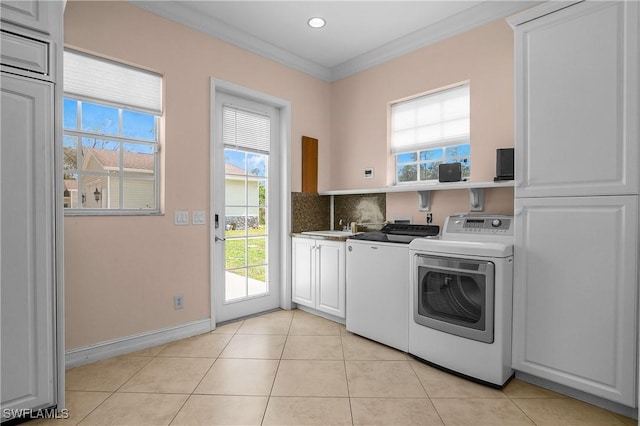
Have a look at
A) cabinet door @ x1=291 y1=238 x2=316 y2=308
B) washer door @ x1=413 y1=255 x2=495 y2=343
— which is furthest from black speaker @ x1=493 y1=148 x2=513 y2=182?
cabinet door @ x1=291 y1=238 x2=316 y2=308

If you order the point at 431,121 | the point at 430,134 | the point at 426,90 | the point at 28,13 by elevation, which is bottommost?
the point at 430,134

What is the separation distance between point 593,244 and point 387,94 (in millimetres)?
2337

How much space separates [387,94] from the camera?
138 inches

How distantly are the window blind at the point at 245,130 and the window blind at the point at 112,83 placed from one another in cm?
68

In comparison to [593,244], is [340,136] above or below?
above

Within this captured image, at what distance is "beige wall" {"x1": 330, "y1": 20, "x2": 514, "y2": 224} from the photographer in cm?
270

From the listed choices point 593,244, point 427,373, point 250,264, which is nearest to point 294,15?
point 250,264

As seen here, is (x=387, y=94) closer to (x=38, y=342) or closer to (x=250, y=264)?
(x=250, y=264)

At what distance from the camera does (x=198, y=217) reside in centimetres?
295

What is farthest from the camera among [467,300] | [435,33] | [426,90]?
[426,90]

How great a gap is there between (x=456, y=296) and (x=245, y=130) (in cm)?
252

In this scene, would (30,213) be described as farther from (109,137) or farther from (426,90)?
(426,90)

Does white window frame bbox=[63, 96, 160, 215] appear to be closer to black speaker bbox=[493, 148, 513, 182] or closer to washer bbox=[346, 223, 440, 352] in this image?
washer bbox=[346, 223, 440, 352]

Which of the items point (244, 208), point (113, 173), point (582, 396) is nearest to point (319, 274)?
point (244, 208)
